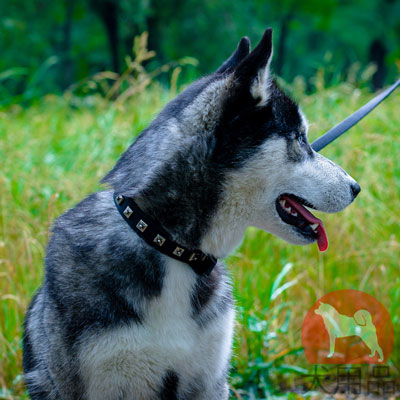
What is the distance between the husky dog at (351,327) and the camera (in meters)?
3.39

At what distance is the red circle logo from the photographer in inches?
134

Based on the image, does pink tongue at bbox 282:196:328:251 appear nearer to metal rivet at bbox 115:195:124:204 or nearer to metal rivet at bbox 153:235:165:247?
metal rivet at bbox 153:235:165:247

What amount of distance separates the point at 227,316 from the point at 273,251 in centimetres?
193

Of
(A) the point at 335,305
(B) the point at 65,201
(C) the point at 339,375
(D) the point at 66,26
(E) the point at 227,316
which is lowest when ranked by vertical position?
(C) the point at 339,375

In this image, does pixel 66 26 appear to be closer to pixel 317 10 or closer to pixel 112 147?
pixel 317 10

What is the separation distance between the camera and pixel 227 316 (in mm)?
→ 2346

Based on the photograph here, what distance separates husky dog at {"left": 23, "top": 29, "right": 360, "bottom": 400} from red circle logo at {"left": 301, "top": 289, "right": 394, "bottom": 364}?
4.25 feet

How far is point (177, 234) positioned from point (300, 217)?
56cm

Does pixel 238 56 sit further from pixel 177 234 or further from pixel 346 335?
pixel 346 335

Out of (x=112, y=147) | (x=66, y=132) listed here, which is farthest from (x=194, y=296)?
(x=66, y=132)

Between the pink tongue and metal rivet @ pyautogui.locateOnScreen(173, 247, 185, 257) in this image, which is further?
the pink tongue

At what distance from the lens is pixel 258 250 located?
4242 millimetres

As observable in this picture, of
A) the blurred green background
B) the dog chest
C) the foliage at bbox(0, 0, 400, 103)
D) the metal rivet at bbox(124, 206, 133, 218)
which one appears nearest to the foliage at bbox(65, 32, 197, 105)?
the blurred green background

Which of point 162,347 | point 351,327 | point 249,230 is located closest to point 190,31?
point 249,230
